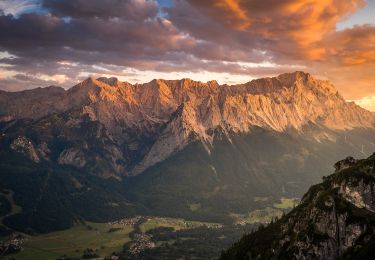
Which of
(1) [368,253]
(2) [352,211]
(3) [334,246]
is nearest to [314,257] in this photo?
(3) [334,246]

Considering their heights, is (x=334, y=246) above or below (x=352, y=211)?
below

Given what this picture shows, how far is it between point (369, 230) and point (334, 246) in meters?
16.6

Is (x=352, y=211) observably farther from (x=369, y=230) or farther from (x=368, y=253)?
(x=368, y=253)

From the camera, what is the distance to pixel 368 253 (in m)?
164

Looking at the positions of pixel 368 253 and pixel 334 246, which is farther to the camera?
pixel 334 246

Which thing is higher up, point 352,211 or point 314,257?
point 352,211

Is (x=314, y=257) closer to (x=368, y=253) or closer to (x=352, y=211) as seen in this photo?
(x=352, y=211)

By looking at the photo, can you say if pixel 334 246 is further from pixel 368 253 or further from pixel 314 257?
pixel 368 253

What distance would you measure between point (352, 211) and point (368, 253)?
119 feet

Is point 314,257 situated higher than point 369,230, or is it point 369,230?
point 369,230

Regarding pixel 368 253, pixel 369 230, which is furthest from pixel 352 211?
pixel 368 253

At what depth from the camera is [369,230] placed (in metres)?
188

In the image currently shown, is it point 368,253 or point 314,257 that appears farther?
point 314,257

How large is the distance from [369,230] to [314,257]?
23367 mm
